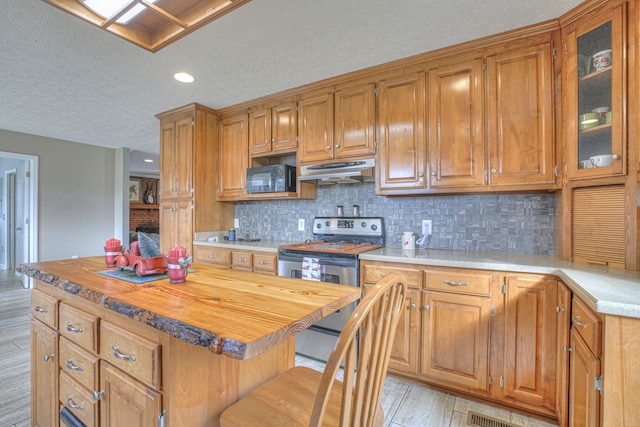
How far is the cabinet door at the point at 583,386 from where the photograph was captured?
112 cm

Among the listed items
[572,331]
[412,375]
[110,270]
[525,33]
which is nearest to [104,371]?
[110,270]

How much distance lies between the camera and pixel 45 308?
1.41m

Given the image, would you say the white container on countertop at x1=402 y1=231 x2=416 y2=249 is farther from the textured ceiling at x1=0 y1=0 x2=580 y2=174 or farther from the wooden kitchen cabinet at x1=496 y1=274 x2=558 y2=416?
the textured ceiling at x1=0 y1=0 x2=580 y2=174

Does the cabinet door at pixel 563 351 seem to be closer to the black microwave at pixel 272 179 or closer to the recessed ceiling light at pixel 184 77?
the black microwave at pixel 272 179

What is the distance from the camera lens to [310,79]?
264cm

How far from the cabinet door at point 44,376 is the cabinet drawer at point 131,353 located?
52 centimetres

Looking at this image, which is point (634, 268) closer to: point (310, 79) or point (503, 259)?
point (503, 259)

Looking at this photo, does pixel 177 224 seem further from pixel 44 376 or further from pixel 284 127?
pixel 44 376

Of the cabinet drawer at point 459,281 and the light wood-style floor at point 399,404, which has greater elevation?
the cabinet drawer at point 459,281

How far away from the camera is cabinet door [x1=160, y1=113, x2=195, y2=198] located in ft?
10.8

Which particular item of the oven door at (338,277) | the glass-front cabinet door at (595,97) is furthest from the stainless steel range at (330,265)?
the glass-front cabinet door at (595,97)

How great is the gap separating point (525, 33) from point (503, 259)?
1.45m

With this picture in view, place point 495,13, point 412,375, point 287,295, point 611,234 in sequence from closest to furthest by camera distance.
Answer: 1. point 287,295
2. point 611,234
3. point 495,13
4. point 412,375

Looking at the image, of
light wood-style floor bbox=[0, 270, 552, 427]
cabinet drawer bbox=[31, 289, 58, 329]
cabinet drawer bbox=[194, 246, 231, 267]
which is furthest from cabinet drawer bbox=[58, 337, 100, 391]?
cabinet drawer bbox=[194, 246, 231, 267]
